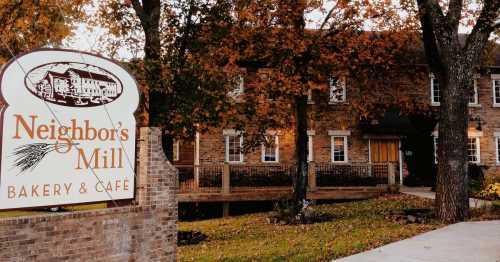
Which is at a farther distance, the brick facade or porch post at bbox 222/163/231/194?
the brick facade

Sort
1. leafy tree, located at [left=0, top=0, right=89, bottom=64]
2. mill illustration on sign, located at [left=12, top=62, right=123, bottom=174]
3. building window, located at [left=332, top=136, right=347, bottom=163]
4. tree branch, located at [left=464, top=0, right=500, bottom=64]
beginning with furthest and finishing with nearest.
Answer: building window, located at [left=332, top=136, right=347, bottom=163]
tree branch, located at [left=464, top=0, right=500, bottom=64]
leafy tree, located at [left=0, top=0, right=89, bottom=64]
mill illustration on sign, located at [left=12, top=62, right=123, bottom=174]

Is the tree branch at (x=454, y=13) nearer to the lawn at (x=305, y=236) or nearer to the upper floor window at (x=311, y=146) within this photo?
the lawn at (x=305, y=236)

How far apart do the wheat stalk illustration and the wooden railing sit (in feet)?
51.0

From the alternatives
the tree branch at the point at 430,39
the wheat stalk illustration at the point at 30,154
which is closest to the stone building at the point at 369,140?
the tree branch at the point at 430,39

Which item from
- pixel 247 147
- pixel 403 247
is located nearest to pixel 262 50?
pixel 247 147

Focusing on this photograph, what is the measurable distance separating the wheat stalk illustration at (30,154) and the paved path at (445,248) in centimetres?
524

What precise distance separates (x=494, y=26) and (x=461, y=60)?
1336mm

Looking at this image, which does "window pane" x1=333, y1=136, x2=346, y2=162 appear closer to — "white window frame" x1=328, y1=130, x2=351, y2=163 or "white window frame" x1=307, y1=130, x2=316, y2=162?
"white window frame" x1=328, y1=130, x2=351, y2=163

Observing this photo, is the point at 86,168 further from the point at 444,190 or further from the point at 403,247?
the point at 444,190

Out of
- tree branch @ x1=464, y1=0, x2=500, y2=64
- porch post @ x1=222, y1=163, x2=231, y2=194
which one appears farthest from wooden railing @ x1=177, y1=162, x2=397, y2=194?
tree branch @ x1=464, y1=0, x2=500, y2=64

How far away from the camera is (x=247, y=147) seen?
15109mm

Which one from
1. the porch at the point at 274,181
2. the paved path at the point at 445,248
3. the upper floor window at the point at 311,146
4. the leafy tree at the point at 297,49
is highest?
the leafy tree at the point at 297,49

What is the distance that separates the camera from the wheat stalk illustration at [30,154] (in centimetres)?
553

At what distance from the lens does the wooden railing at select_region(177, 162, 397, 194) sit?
21672 mm
